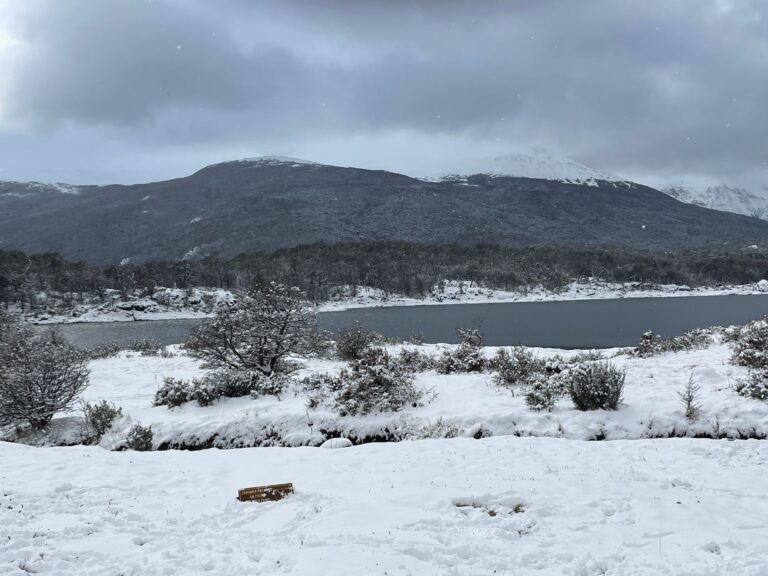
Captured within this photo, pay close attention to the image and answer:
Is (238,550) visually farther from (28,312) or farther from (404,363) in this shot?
(28,312)

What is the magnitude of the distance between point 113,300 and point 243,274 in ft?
120

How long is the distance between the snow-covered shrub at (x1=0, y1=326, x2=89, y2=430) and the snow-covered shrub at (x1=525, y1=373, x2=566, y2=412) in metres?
12.9

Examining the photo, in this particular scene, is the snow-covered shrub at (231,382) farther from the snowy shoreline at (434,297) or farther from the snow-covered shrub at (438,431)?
the snowy shoreline at (434,297)

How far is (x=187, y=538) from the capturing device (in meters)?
6.64

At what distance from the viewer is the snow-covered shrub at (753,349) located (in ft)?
45.3

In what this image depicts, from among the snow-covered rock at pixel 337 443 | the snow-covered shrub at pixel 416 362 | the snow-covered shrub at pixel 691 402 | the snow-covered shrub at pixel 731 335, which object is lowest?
the snow-covered rock at pixel 337 443

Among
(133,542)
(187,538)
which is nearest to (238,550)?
(187,538)

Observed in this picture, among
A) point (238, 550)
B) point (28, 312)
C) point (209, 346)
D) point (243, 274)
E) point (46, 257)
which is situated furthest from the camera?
point (243, 274)

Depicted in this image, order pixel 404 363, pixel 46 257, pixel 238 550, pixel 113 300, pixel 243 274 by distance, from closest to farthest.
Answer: pixel 238 550 → pixel 404 363 → pixel 113 300 → pixel 46 257 → pixel 243 274

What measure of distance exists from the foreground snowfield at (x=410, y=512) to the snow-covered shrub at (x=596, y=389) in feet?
5.72

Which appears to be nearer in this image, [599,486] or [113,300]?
[599,486]

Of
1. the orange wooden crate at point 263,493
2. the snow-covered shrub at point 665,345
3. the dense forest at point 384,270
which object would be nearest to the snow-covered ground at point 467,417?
the snow-covered shrub at point 665,345

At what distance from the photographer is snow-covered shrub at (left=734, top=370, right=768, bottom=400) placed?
11.6m

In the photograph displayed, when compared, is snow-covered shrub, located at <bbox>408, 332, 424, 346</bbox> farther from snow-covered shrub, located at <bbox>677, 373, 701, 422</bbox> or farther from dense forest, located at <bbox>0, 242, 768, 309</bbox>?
dense forest, located at <bbox>0, 242, 768, 309</bbox>
